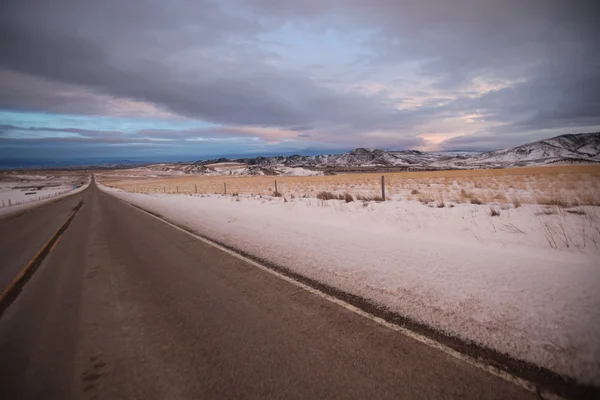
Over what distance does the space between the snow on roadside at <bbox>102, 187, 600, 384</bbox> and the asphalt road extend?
808 millimetres

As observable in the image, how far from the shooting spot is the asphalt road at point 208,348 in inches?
93.0

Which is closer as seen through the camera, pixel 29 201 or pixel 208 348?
pixel 208 348

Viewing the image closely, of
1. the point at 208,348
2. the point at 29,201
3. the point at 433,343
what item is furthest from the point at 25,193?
the point at 433,343

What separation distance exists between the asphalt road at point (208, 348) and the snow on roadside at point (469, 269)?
81 cm

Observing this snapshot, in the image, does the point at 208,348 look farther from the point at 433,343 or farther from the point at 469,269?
the point at 469,269

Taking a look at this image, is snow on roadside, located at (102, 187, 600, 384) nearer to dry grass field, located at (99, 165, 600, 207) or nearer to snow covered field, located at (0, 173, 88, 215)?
dry grass field, located at (99, 165, 600, 207)

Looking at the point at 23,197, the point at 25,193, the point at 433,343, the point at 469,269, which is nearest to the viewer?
the point at 433,343

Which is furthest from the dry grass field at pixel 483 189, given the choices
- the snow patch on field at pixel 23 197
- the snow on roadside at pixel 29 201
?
the snow patch on field at pixel 23 197

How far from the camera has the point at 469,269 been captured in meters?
4.95

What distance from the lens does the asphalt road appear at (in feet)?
7.75

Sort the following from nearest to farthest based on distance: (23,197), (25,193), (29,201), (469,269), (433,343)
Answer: (433,343)
(469,269)
(29,201)
(23,197)
(25,193)

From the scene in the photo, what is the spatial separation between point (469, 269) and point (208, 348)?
4.49 metres

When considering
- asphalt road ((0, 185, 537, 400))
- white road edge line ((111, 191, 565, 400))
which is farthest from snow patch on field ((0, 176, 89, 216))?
white road edge line ((111, 191, 565, 400))

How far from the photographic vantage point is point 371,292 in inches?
166
